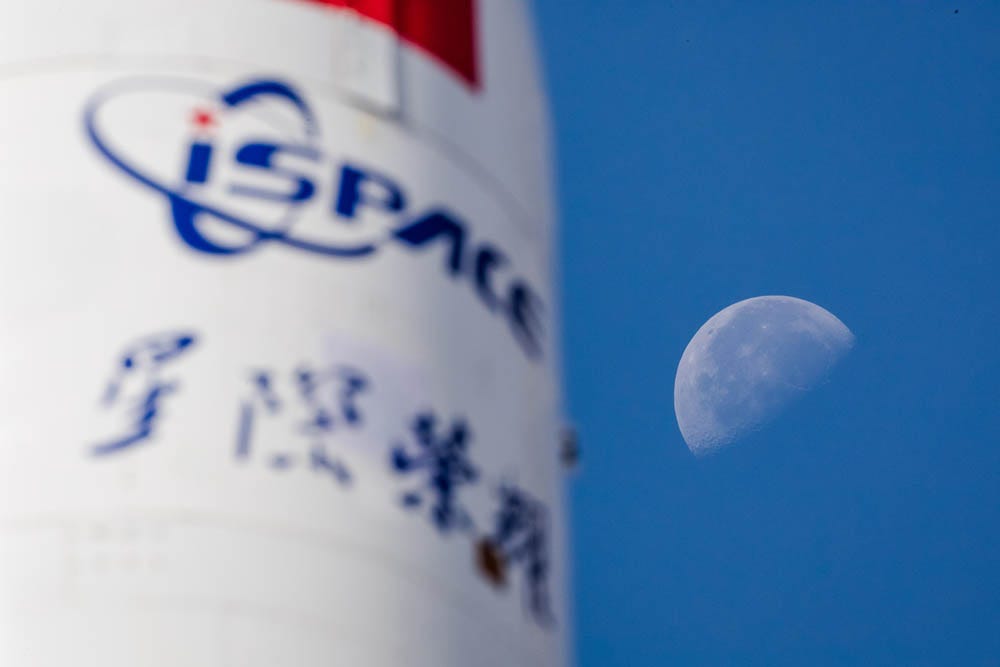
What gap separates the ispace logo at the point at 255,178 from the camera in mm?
10461

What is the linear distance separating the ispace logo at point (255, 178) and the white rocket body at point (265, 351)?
0.05 ft

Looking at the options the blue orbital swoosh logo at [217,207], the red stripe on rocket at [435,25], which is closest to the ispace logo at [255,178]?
the blue orbital swoosh logo at [217,207]

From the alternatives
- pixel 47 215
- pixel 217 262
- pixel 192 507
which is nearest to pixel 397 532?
pixel 192 507

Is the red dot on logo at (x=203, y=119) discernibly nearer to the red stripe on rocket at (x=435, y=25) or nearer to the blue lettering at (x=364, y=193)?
the blue lettering at (x=364, y=193)

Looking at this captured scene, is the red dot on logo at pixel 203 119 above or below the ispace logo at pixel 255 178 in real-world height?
above

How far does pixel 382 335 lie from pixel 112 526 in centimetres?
198

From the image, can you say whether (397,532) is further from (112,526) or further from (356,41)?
(356,41)

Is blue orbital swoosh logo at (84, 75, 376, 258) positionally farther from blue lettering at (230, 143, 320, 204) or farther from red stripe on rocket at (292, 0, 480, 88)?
red stripe on rocket at (292, 0, 480, 88)

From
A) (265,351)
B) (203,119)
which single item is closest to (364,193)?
(203,119)

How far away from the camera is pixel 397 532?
9.91m

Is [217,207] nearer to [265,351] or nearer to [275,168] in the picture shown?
[275,168]

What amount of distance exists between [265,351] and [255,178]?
119 centimetres

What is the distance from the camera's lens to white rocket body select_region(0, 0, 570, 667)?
374 inches

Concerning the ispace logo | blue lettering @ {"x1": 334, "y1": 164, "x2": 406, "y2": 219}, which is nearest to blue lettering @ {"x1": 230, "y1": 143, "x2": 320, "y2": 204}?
the ispace logo
